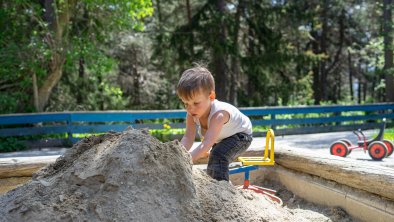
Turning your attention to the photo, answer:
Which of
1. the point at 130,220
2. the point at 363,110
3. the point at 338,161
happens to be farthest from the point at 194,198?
the point at 363,110

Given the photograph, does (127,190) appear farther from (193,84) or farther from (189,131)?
(189,131)

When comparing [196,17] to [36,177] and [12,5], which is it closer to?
[12,5]

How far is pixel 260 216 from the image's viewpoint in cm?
258

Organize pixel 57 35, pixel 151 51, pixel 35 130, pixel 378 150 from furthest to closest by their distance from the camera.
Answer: pixel 151 51 → pixel 57 35 → pixel 35 130 → pixel 378 150

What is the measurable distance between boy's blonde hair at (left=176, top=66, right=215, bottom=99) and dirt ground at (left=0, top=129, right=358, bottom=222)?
0.52 meters

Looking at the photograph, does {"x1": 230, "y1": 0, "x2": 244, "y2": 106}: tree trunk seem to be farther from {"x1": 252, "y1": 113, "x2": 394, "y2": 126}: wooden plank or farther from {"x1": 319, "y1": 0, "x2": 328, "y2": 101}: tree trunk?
{"x1": 319, "y1": 0, "x2": 328, "y2": 101}: tree trunk

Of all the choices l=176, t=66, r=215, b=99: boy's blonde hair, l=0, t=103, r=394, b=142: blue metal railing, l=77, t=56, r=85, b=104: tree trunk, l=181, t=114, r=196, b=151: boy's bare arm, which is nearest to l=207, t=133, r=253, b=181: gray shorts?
l=181, t=114, r=196, b=151: boy's bare arm

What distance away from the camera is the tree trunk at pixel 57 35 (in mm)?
12109

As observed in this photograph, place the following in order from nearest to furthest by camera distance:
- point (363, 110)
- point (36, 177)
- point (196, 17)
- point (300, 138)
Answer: point (36, 177), point (300, 138), point (363, 110), point (196, 17)

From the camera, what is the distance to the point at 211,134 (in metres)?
3.07

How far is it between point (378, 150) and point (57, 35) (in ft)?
29.0

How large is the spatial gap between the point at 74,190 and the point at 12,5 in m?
11.8

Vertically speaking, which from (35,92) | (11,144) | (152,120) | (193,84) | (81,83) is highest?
(81,83)

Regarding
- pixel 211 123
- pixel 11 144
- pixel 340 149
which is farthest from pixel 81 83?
pixel 211 123
